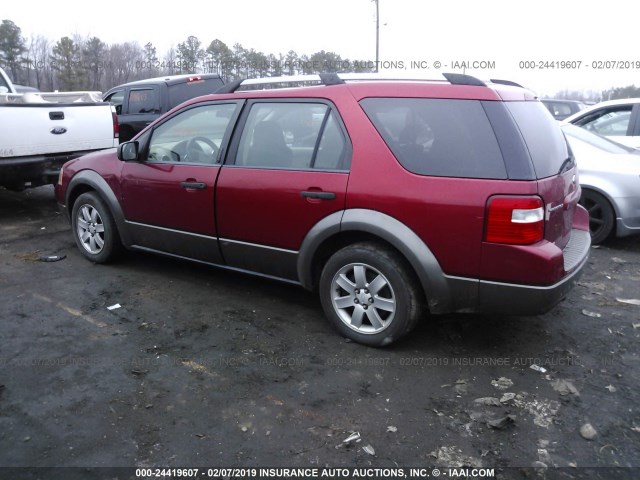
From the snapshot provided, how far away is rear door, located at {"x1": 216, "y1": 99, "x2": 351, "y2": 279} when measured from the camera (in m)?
3.78

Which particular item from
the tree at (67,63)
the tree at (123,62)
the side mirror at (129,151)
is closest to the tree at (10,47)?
the tree at (67,63)

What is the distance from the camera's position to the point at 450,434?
2869mm

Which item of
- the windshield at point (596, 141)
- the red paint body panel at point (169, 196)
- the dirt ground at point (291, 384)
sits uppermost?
the windshield at point (596, 141)

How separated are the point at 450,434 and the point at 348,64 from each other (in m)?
13.3

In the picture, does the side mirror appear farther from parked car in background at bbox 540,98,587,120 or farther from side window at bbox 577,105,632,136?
parked car in background at bbox 540,98,587,120

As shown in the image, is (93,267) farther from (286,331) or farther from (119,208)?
(286,331)

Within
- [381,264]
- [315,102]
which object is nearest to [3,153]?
[315,102]

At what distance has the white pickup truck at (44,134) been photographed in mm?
6754

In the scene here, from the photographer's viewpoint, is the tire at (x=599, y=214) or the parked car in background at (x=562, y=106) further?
the parked car in background at (x=562, y=106)

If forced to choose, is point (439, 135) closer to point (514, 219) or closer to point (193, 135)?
point (514, 219)

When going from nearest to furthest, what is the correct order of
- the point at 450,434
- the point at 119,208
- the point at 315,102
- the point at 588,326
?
the point at 450,434
the point at 315,102
the point at 588,326
the point at 119,208

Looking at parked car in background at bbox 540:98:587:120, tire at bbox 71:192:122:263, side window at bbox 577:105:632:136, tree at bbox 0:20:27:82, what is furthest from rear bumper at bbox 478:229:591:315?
tree at bbox 0:20:27:82

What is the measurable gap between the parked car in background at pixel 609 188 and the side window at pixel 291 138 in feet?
11.5

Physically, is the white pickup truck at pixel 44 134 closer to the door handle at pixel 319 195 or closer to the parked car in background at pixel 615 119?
the door handle at pixel 319 195
